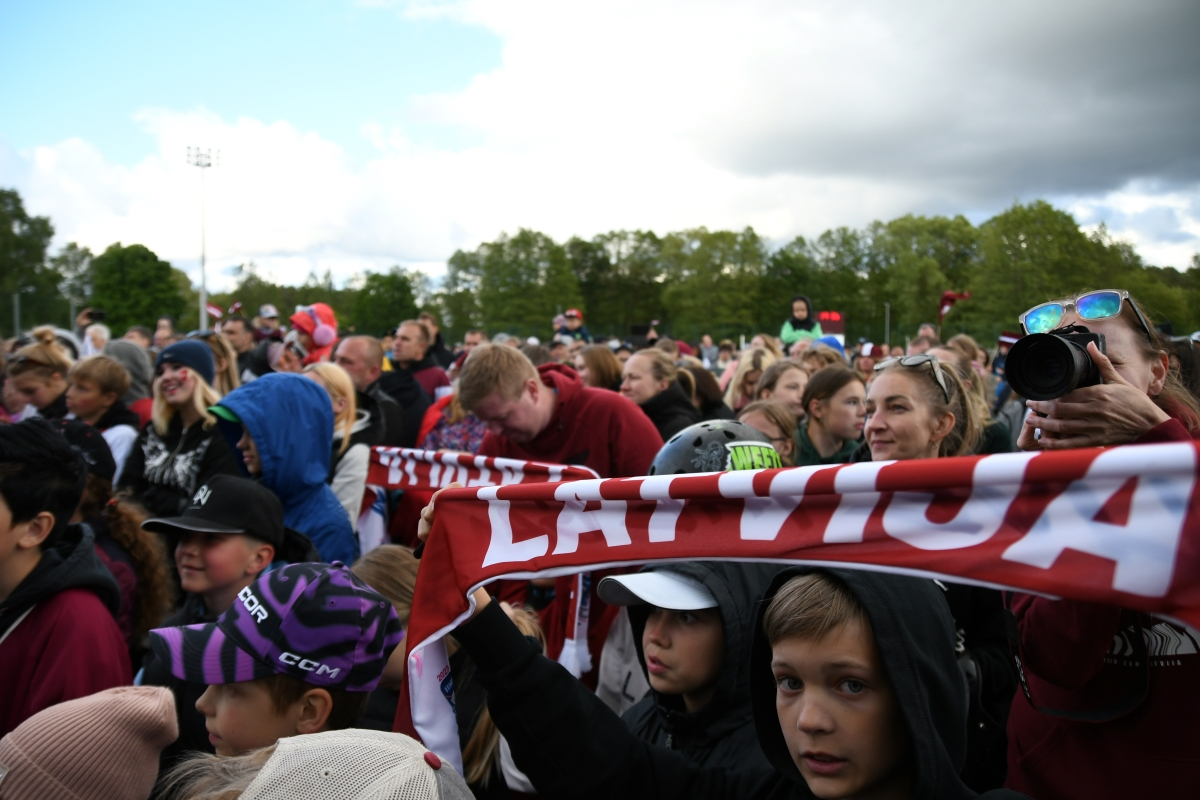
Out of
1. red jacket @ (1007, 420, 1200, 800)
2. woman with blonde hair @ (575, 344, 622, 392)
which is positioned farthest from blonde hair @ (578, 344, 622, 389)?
red jacket @ (1007, 420, 1200, 800)

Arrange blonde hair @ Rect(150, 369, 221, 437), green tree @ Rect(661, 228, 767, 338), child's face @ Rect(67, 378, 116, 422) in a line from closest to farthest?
blonde hair @ Rect(150, 369, 221, 437), child's face @ Rect(67, 378, 116, 422), green tree @ Rect(661, 228, 767, 338)

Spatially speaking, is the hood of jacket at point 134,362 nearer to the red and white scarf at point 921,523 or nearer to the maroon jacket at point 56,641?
the maroon jacket at point 56,641

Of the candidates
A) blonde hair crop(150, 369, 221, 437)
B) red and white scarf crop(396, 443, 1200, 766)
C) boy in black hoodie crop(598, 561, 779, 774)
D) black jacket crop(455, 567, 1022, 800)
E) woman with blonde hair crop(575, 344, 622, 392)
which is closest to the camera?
red and white scarf crop(396, 443, 1200, 766)

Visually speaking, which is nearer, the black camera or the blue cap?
the black camera

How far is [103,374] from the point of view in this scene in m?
5.38

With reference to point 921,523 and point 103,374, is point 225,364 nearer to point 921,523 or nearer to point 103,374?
point 103,374

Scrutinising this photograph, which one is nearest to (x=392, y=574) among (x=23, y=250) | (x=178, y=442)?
(x=178, y=442)

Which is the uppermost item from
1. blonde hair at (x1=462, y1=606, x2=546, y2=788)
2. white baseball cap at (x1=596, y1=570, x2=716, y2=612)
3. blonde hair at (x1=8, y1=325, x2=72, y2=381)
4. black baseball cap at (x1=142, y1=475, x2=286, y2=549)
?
blonde hair at (x1=8, y1=325, x2=72, y2=381)

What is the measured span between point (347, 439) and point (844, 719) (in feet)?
13.1

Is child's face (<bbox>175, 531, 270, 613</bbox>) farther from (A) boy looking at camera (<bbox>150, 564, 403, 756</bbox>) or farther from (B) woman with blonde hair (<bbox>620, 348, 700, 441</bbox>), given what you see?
(B) woman with blonde hair (<bbox>620, 348, 700, 441</bbox>)

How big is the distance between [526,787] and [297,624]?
891 millimetres

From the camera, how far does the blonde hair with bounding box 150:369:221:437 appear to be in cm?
480

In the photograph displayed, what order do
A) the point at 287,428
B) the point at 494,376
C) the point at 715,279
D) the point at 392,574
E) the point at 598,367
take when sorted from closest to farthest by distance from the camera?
the point at 392,574, the point at 287,428, the point at 494,376, the point at 598,367, the point at 715,279

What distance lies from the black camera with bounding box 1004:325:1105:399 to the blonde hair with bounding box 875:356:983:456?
1522mm
